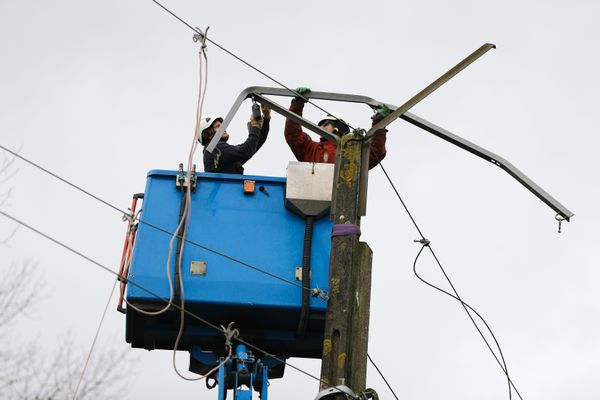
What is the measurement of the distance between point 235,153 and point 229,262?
1.23 m

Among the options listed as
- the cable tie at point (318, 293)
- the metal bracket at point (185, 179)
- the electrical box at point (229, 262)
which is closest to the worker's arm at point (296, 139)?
the electrical box at point (229, 262)

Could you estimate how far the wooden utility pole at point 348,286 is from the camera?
7168 mm

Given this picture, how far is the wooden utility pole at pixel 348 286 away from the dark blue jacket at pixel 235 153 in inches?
71.0

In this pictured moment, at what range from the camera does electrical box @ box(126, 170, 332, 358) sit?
334 inches

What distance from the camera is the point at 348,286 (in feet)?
24.1

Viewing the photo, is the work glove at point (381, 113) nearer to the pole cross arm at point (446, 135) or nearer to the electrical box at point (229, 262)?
the pole cross arm at point (446, 135)

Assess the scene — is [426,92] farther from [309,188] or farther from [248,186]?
[248,186]

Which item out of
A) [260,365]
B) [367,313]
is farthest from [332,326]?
[260,365]

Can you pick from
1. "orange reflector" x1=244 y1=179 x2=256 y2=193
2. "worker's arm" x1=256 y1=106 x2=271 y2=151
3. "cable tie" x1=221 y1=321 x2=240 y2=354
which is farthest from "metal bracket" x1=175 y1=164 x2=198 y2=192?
"cable tie" x1=221 y1=321 x2=240 y2=354

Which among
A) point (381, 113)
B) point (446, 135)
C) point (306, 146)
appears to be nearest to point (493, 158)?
point (446, 135)

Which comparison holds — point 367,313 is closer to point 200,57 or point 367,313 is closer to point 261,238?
point 261,238

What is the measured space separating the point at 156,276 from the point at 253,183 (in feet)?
3.43

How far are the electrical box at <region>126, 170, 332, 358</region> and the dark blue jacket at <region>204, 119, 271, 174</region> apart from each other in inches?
24.2

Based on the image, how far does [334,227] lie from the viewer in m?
7.56
